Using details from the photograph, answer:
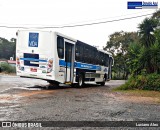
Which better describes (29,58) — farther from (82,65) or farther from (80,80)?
(80,80)

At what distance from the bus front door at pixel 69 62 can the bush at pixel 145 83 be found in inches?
143

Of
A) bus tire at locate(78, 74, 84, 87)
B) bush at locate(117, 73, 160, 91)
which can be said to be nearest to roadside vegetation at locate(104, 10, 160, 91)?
bush at locate(117, 73, 160, 91)

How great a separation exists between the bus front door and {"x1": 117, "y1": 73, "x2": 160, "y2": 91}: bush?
143 inches

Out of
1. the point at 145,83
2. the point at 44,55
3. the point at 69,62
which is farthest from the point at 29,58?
the point at 145,83

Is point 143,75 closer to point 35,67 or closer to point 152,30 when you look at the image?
point 152,30

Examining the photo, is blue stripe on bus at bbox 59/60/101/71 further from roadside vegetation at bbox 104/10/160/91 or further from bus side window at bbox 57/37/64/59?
roadside vegetation at bbox 104/10/160/91

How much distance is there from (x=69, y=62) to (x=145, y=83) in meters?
5.10

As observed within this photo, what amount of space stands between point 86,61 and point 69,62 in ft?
10.9

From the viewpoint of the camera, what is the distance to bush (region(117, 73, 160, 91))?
17625 mm

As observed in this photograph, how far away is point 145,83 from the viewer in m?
17.9

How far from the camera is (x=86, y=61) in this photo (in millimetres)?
22141

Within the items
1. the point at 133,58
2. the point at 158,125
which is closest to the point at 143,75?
the point at 133,58

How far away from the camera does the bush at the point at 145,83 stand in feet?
57.8

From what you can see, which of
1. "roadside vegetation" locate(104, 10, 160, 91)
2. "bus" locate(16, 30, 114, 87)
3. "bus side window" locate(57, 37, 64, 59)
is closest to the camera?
"bus" locate(16, 30, 114, 87)
